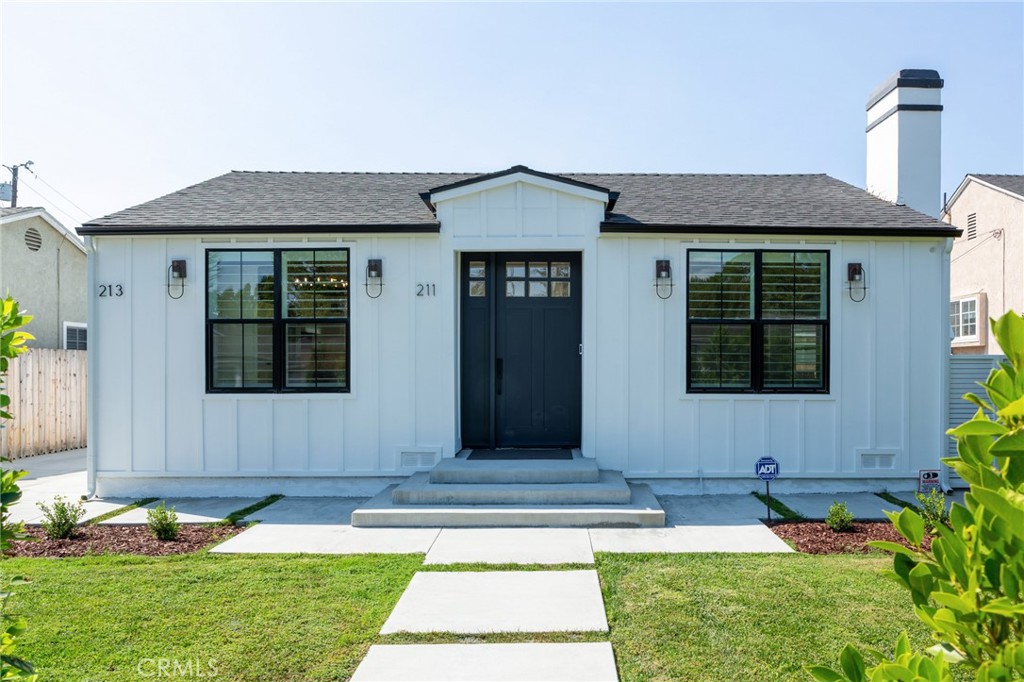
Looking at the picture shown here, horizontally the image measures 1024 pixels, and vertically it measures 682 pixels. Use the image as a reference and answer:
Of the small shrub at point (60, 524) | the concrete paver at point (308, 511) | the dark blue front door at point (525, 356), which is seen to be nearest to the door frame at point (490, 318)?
the dark blue front door at point (525, 356)

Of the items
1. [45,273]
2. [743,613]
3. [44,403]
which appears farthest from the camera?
[45,273]

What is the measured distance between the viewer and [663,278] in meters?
6.44

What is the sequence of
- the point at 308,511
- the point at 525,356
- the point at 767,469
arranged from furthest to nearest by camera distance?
1. the point at 525,356
2. the point at 308,511
3. the point at 767,469

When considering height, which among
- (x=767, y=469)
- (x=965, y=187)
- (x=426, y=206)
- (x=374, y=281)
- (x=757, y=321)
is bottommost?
(x=767, y=469)

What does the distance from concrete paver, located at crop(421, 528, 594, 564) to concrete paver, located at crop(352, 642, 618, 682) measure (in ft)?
4.27

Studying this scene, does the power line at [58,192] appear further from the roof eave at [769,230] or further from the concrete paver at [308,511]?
the roof eave at [769,230]

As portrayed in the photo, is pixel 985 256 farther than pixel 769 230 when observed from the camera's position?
Yes

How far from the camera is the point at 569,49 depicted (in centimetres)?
745

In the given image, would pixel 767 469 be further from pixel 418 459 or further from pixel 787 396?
pixel 418 459

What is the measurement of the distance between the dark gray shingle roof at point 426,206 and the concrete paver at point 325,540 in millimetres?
3300

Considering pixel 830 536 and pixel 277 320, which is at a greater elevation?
pixel 277 320

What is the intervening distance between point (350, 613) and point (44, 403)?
9.24 m

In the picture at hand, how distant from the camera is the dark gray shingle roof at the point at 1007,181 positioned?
44.2 feet

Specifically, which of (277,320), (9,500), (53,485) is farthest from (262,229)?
(9,500)
